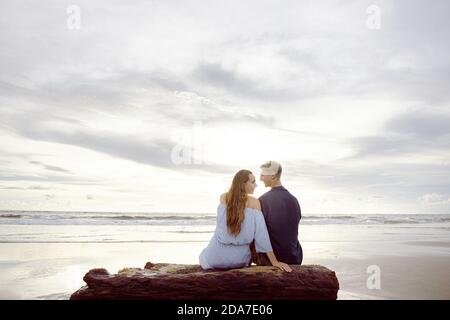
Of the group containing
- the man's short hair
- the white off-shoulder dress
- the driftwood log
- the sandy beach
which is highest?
the man's short hair

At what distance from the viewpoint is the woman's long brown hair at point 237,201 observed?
18.7 ft

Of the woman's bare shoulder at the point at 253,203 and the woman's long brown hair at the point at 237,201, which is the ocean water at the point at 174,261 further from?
the woman's long brown hair at the point at 237,201

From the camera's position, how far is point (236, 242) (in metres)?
5.86

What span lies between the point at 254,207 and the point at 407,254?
9.90 meters

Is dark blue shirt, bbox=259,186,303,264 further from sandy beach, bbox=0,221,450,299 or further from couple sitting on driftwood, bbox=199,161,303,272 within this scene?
sandy beach, bbox=0,221,450,299

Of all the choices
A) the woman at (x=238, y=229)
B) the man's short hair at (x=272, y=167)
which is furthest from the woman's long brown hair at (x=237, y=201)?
the man's short hair at (x=272, y=167)

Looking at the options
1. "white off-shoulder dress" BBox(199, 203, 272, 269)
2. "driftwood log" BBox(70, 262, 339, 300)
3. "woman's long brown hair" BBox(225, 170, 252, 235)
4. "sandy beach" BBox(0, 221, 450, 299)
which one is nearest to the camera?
"driftwood log" BBox(70, 262, 339, 300)

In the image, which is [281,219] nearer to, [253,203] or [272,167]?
[253,203]

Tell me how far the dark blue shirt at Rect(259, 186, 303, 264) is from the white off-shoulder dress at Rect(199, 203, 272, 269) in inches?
9.4

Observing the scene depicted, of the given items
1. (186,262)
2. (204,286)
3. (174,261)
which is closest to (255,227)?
(204,286)

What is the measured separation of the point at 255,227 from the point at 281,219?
0.42 m

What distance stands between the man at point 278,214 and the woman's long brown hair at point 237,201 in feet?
1.27

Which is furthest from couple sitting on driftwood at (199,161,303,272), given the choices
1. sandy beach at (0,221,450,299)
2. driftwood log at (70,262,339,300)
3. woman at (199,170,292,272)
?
sandy beach at (0,221,450,299)

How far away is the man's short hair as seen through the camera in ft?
19.5
